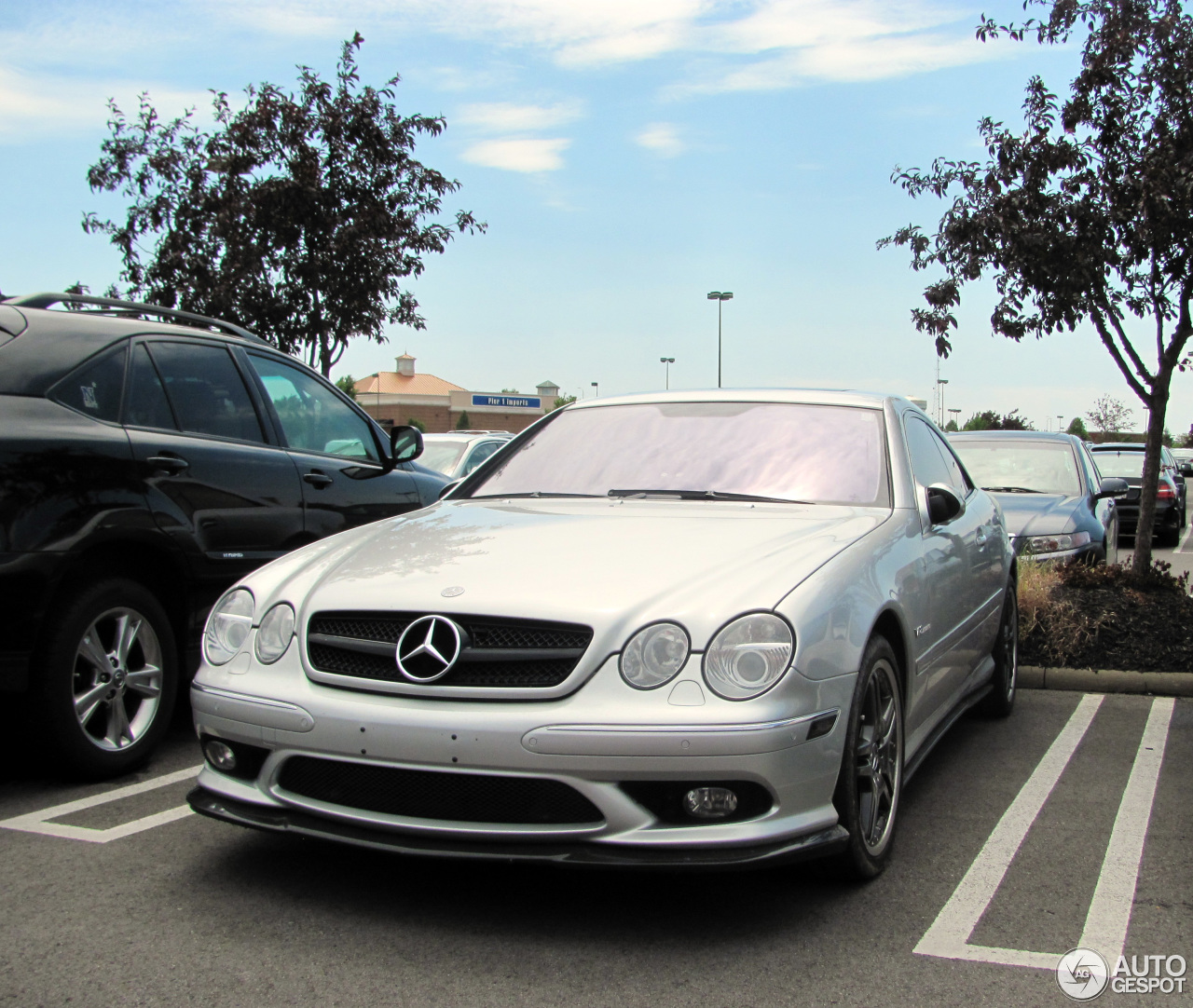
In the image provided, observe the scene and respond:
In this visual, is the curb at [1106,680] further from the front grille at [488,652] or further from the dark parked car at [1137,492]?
the dark parked car at [1137,492]

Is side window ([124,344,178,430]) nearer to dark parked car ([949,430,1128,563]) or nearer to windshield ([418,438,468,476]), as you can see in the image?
dark parked car ([949,430,1128,563])

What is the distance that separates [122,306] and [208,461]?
82 centimetres

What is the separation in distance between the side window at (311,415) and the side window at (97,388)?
106 cm

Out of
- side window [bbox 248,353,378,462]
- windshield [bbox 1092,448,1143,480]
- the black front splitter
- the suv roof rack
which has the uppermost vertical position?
the suv roof rack

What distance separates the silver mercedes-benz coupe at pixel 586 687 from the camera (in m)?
3.12

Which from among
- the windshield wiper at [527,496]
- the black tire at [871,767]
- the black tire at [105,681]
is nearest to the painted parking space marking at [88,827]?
the black tire at [105,681]

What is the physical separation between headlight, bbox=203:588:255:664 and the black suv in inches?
36.8

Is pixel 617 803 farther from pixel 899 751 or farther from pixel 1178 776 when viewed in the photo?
pixel 1178 776

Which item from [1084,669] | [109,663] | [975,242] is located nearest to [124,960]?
[109,663]

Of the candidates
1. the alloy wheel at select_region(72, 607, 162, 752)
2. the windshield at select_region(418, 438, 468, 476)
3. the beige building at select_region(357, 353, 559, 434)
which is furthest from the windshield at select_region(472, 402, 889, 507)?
the beige building at select_region(357, 353, 559, 434)

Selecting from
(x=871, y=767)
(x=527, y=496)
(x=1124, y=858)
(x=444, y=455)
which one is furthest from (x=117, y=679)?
(x=444, y=455)

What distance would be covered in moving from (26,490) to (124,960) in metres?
1.91

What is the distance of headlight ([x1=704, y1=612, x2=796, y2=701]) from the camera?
3148mm

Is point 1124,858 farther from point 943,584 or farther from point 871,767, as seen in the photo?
point 943,584
